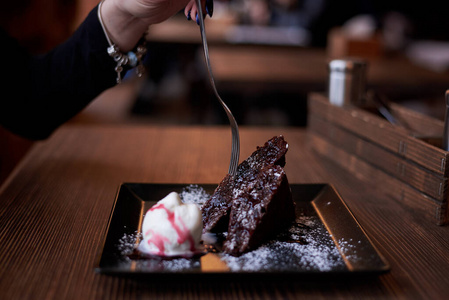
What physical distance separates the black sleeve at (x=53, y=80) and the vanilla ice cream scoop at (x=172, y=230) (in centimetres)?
67

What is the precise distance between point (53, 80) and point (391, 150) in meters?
1.02

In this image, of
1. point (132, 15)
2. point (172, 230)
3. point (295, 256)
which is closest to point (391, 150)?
point (295, 256)

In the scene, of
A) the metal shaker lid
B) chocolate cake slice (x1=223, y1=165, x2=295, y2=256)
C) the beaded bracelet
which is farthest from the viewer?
the metal shaker lid

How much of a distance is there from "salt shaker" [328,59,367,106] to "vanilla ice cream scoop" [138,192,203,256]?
0.88 meters

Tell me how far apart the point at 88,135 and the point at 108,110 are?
1.59 m

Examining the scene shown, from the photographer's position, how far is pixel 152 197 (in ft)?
3.47

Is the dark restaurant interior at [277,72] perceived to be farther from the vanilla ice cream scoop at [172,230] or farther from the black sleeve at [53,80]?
the black sleeve at [53,80]

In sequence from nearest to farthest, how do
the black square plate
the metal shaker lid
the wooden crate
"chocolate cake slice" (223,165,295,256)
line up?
the black square plate
"chocolate cake slice" (223,165,295,256)
the wooden crate
the metal shaker lid

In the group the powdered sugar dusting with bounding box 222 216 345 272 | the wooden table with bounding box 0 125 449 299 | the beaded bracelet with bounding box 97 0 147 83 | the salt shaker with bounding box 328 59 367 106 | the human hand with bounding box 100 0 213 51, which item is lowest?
the wooden table with bounding box 0 125 449 299

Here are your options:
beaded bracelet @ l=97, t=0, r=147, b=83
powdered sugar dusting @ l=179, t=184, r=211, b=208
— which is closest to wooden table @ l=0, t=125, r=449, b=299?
powdered sugar dusting @ l=179, t=184, r=211, b=208

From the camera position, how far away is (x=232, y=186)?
94cm

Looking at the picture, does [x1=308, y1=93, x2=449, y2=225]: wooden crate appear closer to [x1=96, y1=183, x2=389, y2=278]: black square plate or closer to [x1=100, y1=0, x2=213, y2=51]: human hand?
[x1=96, y1=183, x2=389, y2=278]: black square plate

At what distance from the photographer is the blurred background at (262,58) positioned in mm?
2723

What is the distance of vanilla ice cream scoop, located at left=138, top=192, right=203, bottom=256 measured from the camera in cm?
76
